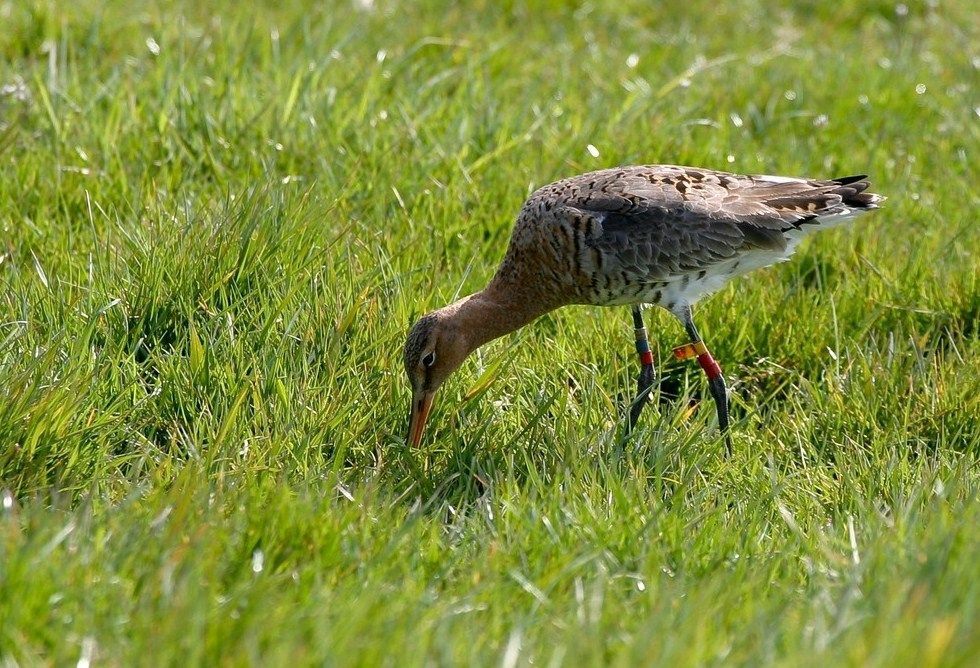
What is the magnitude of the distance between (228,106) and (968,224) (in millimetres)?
3373

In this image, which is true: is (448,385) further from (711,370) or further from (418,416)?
(711,370)

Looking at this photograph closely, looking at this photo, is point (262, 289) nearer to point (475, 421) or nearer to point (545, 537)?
point (475, 421)

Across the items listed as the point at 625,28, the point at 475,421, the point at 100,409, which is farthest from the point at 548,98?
the point at 100,409

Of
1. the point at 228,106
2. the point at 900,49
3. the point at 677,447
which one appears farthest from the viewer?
the point at 900,49

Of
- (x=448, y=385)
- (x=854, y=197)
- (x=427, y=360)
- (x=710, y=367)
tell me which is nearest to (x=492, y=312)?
(x=448, y=385)

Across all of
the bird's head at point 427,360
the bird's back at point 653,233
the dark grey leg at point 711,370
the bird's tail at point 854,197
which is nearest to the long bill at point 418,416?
the bird's head at point 427,360

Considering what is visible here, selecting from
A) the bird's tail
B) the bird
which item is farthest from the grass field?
the bird's tail

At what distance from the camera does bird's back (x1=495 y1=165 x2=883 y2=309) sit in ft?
15.9

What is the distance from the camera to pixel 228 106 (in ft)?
19.5

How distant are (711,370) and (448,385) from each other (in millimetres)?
970

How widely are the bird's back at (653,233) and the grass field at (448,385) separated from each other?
29cm

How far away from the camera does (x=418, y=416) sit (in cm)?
438

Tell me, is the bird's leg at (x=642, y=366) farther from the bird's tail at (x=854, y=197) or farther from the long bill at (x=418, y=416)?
the bird's tail at (x=854, y=197)

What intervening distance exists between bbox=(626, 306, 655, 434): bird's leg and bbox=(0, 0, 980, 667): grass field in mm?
102
